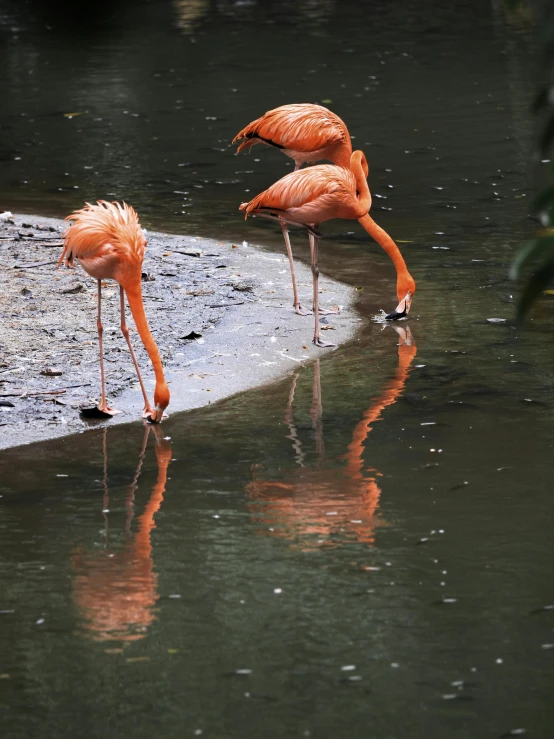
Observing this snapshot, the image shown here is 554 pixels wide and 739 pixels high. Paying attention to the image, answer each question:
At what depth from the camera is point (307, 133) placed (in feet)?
26.0

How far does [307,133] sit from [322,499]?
3.75m

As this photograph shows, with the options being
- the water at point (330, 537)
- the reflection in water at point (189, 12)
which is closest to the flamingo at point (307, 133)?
the water at point (330, 537)

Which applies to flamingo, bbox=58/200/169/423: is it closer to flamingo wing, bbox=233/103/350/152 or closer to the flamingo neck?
the flamingo neck

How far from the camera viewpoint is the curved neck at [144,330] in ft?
18.0

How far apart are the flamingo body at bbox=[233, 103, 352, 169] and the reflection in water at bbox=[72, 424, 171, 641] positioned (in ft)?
12.6

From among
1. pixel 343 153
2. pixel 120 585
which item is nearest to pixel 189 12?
A: pixel 343 153

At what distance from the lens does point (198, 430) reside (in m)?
5.62

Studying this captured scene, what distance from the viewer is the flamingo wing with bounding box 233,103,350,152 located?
7.92 meters

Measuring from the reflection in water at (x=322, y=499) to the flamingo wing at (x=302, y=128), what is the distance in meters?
2.91

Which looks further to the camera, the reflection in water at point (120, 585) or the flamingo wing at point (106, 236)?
the flamingo wing at point (106, 236)

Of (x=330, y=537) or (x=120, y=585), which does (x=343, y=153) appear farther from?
(x=120, y=585)

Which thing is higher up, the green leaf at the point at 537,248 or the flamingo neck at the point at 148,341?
the green leaf at the point at 537,248

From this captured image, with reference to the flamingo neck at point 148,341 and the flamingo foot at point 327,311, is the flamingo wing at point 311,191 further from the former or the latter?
the flamingo neck at point 148,341

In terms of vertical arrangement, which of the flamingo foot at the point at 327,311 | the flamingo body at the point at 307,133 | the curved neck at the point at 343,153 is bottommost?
the flamingo foot at the point at 327,311
